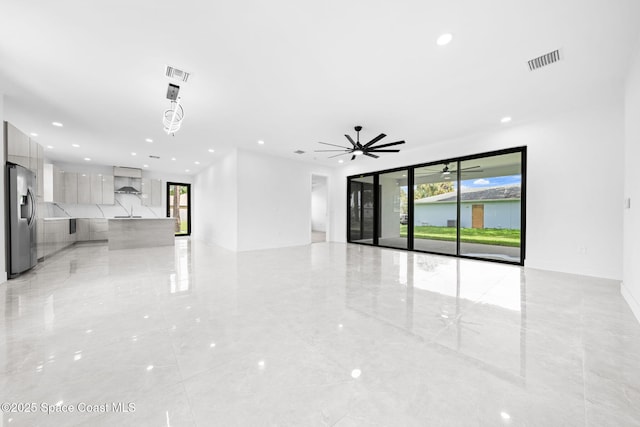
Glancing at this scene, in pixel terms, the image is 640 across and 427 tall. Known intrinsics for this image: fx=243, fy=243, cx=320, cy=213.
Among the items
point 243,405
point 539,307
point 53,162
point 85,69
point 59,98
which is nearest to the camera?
point 243,405

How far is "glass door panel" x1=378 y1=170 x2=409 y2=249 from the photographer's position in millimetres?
8008

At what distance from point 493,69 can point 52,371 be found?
16.8ft

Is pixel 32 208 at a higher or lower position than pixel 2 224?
higher

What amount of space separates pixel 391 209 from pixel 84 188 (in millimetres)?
10591

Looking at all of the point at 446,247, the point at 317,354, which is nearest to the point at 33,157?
the point at 317,354

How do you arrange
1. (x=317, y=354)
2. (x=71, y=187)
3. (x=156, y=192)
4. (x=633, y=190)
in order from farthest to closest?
(x=156, y=192) → (x=71, y=187) → (x=633, y=190) → (x=317, y=354)

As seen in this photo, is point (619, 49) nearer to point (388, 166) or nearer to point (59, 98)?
point (388, 166)

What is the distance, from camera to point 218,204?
816 centimetres

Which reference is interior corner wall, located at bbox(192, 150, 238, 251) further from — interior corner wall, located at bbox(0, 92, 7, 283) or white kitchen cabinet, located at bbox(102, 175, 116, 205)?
interior corner wall, located at bbox(0, 92, 7, 283)

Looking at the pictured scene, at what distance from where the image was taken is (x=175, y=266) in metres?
4.89

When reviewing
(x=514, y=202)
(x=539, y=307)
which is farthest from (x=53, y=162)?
(x=514, y=202)

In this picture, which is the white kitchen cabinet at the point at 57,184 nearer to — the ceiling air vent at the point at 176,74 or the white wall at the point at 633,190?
the ceiling air vent at the point at 176,74

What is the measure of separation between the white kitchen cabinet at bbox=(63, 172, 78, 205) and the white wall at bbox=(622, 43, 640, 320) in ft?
42.4

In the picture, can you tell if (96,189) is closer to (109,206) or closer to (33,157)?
(109,206)
